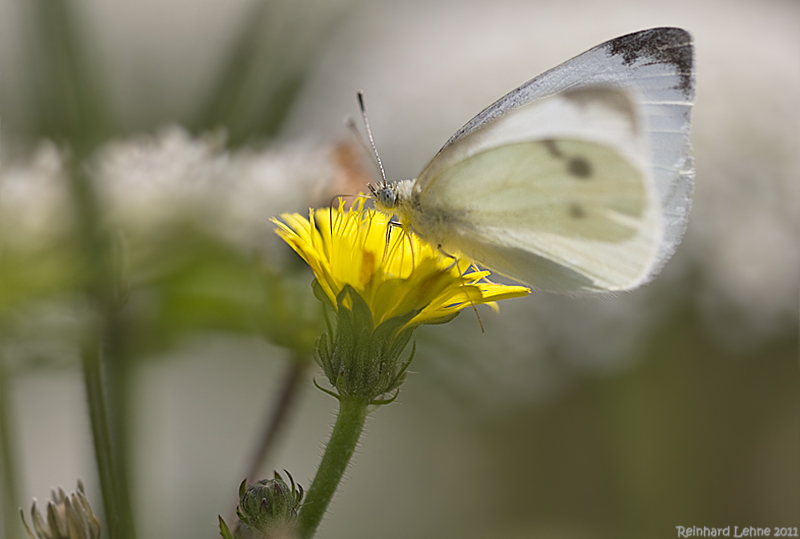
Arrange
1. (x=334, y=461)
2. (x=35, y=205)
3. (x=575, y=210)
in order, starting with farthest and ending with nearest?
(x=575, y=210) → (x=35, y=205) → (x=334, y=461)

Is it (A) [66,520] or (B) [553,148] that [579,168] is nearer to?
(B) [553,148]

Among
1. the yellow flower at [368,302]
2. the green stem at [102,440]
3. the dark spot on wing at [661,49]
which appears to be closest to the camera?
the green stem at [102,440]

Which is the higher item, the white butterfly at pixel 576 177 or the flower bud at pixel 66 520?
the white butterfly at pixel 576 177

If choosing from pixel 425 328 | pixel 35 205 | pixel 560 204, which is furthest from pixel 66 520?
pixel 560 204

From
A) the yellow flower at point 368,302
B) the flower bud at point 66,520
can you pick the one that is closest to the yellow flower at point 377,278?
the yellow flower at point 368,302

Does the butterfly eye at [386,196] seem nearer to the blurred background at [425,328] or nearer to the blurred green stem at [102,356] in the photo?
the blurred background at [425,328]

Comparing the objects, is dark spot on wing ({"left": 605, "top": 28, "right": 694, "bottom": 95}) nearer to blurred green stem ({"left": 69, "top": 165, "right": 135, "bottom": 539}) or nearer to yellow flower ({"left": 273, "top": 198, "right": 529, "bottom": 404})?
yellow flower ({"left": 273, "top": 198, "right": 529, "bottom": 404})
